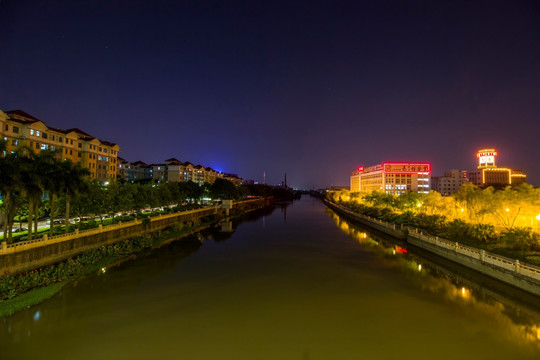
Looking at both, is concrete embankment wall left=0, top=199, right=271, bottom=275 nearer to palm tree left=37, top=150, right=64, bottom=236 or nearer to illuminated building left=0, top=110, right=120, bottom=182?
palm tree left=37, top=150, right=64, bottom=236

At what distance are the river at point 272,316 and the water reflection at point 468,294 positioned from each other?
3.7 inches

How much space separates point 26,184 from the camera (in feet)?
65.7

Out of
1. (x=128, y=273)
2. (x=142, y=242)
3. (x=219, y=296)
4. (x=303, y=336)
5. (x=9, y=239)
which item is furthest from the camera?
(x=142, y=242)

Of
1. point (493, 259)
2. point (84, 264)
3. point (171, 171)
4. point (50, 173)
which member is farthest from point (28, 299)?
point (171, 171)

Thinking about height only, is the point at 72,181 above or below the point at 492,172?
below

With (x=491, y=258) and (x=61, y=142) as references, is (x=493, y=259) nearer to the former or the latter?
(x=491, y=258)

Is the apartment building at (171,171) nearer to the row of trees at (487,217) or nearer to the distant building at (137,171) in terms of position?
the distant building at (137,171)

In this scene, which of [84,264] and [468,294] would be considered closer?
[468,294]

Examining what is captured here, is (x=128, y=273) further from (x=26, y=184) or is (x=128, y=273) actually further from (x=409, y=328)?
(x=409, y=328)

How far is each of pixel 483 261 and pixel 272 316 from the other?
17.9m

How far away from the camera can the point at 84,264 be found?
76.4ft

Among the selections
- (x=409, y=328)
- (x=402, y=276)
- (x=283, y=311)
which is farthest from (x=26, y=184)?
(x=402, y=276)

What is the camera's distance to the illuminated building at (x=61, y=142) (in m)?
43.7

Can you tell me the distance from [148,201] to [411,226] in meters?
37.4
